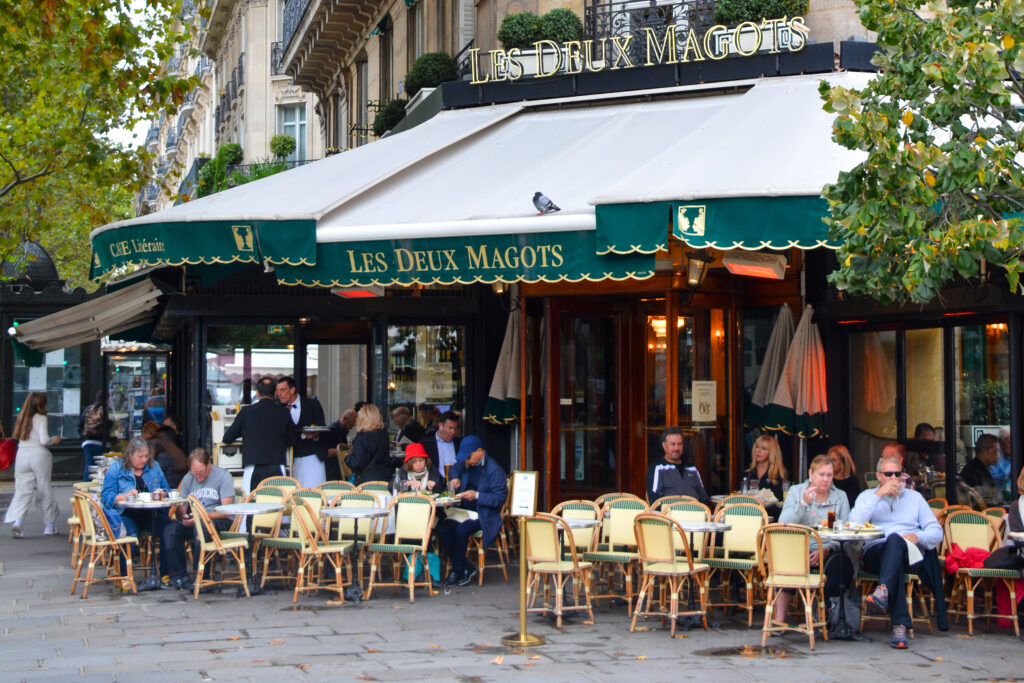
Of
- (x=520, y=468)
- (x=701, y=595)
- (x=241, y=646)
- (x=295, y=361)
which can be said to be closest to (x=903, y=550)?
(x=701, y=595)

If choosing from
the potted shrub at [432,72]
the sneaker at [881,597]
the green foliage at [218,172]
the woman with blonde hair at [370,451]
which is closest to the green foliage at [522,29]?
the potted shrub at [432,72]

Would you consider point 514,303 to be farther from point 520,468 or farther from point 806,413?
point 806,413

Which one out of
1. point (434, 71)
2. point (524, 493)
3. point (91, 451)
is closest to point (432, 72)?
point (434, 71)

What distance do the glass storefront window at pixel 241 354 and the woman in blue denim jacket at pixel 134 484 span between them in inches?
105

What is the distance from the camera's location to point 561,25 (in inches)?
534

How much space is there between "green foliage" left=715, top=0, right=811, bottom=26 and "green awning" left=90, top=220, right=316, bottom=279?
4.75 m

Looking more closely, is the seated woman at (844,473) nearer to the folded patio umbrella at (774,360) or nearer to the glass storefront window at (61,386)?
the folded patio umbrella at (774,360)

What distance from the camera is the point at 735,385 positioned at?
13852 mm

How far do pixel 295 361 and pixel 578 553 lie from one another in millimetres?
5546

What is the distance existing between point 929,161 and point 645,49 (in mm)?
5940

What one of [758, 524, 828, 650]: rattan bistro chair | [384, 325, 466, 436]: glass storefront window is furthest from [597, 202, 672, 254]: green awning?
[384, 325, 466, 436]: glass storefront window

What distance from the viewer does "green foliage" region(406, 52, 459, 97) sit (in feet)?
53.0

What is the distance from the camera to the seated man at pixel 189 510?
11.1 m

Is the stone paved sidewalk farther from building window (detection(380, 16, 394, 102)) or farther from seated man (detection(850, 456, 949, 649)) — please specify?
building window (detection(380, 16, 394, 102))
